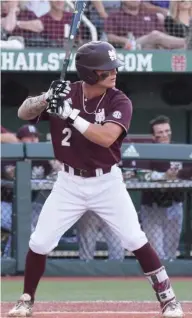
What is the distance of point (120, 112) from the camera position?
4980 mm

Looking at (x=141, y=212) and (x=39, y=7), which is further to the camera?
(x=39, y=7)

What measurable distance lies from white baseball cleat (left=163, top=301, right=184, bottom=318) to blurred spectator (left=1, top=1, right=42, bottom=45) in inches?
230

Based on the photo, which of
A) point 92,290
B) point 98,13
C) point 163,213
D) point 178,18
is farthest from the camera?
point 178,18

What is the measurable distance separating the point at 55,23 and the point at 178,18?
5.23 feet

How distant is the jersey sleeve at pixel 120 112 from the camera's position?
16.2 feet

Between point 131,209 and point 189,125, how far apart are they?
6420 millimetres

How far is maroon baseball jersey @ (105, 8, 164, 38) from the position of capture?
1055 centimetres

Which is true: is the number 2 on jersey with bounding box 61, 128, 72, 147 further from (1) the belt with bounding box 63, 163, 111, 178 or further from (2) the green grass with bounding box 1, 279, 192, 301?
(2) the green grass with bounding box 1, 279, 192, 301

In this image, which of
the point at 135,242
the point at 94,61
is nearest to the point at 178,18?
the point at 94,61

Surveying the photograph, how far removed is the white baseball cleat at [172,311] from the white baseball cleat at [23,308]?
832mm

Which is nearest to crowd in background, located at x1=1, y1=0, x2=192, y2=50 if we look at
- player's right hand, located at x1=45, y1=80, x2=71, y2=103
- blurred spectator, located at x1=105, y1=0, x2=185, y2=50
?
blurred spectator, located at x1=105, y1=0, x2=185, y2=50

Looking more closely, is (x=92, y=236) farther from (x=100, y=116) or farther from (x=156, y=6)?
(x=156, y=6)

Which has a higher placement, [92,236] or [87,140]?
[87,140]

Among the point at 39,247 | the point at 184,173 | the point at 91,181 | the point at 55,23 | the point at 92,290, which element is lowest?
the point at 92,290
